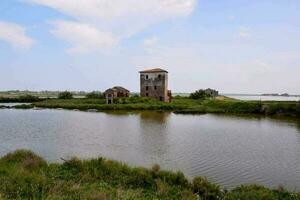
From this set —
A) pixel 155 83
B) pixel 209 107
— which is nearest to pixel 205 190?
pixel 209 107

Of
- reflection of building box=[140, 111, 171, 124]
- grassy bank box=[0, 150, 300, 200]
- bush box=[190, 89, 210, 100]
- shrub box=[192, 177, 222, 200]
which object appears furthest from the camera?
bush box=[190, 89, 210, 100]

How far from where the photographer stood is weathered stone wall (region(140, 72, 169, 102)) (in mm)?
83625

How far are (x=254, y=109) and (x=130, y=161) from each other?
168 feet

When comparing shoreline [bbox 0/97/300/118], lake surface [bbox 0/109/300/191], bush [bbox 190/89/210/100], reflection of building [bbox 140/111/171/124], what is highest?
bush [bbox 190/89/210/100]

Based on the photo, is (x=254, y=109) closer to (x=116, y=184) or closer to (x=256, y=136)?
(x=256, y=136)

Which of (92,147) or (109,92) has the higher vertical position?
(109,92)

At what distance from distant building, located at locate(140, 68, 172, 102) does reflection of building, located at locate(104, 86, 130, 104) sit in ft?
24.6

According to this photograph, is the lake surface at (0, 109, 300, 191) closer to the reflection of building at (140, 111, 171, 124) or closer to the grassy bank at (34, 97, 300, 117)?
the reflection of building at (140, 111, 171, 124)

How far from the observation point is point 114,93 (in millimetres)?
87688

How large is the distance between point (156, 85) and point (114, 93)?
35.5ft

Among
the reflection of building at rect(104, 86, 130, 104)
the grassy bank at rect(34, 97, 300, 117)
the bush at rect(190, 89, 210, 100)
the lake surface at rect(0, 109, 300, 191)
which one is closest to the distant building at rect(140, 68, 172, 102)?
the grassy bank at rect(34, 97, 300, 117)

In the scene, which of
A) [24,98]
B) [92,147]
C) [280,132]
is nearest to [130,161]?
[92,147]

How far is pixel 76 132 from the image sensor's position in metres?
36.5

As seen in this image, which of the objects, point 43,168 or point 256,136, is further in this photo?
point 256,136
